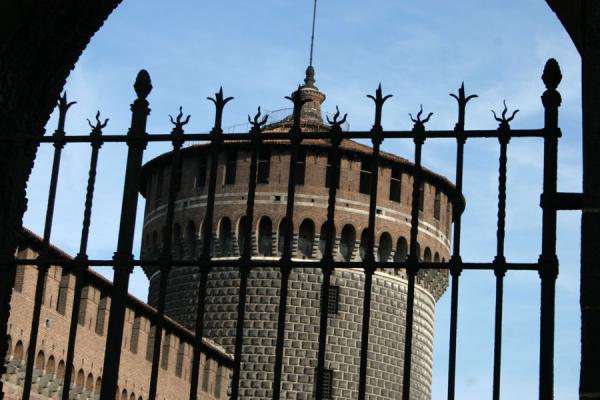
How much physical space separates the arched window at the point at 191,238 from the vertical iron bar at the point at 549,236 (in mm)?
28008

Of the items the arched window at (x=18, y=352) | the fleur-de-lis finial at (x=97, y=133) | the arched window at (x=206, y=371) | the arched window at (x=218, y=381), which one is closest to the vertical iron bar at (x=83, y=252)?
the fleur-de-lis finial at (x=97, y=133)

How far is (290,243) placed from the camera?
471cm

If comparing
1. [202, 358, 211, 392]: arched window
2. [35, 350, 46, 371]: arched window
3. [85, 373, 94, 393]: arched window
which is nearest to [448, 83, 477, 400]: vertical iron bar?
[35, 350, 46, 371]: arched window

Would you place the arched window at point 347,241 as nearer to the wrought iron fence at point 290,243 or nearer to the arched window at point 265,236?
the arched window at point 265,236

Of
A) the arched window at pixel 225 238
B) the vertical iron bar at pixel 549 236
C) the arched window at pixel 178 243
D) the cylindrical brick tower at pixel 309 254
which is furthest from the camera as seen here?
the arched window at pixel 178 243

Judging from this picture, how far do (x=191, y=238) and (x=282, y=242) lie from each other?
239cm

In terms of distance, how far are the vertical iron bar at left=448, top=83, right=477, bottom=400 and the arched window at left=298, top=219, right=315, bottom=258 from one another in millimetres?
26860

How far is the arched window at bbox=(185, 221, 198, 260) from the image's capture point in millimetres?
32375

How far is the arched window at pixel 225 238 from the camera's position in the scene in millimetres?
32125

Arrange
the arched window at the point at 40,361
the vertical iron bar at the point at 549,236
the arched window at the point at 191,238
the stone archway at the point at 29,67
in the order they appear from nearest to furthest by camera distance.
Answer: the vertical iron bar at the point at 549,236 → the stone archway at the point at 29,67 → the arched window at the point at 40,361 → the arched window at the point at 191,238

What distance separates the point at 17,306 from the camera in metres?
20.1

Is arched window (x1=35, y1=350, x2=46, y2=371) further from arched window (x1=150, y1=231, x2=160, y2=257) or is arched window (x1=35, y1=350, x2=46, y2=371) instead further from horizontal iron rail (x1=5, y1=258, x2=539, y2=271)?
horizontal iron rail (x1=5, y1=258, x2=539, y2=271)

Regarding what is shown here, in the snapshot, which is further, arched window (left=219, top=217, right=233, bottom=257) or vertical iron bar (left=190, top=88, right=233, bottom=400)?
arched window (left=219, top=217, right=233, bottom=257)

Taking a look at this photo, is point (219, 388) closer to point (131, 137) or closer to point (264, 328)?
point (264, 328)
